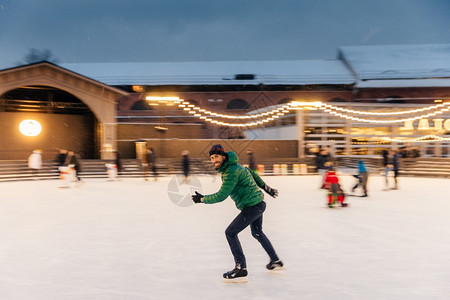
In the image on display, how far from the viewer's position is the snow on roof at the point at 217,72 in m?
41.4

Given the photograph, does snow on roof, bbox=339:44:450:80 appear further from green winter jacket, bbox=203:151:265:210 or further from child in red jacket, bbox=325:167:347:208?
green winter jacket, bbox=203:151:265:210

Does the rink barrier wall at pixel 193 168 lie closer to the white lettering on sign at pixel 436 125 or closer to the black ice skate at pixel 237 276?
the white lettering on sign at pixel 436 125

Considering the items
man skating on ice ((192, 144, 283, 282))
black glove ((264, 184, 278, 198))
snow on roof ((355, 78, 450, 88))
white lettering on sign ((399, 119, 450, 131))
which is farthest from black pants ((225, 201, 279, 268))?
snow on roof ((355, 78, 450, 88))

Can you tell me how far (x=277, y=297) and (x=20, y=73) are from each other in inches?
941

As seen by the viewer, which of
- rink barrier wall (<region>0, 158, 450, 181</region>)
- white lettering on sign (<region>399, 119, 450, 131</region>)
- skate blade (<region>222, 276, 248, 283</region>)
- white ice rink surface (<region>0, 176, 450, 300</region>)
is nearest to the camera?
white ice rink surface (<region>0, 176, 450, 300</region>)

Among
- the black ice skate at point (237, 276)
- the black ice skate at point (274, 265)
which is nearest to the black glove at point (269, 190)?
the black ice skate at point (274, 265)

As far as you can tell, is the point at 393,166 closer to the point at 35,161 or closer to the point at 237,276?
the point at 237,276

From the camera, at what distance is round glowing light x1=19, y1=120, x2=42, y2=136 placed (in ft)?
87.2

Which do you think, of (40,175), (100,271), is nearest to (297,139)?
(40,175)

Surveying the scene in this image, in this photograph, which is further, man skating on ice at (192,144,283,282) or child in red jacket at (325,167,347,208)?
child in red jacket at (325,167,347,208)

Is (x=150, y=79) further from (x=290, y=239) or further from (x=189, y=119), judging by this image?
(x=290, y=239)

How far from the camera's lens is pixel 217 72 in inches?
1716

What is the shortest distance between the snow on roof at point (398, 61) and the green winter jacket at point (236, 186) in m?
38.5

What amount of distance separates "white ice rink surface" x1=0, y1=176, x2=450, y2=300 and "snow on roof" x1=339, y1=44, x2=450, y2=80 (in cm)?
3243
